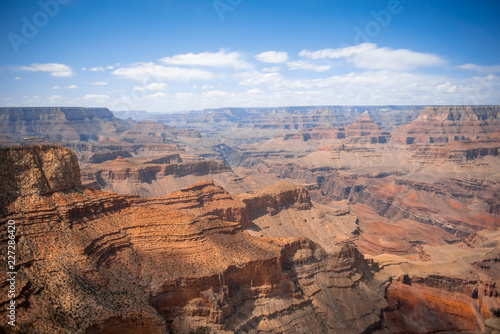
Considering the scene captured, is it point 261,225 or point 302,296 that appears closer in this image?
point 302,296

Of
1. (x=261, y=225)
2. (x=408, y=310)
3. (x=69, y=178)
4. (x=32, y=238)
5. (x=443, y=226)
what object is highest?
(x=69, y=178)

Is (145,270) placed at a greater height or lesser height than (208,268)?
greater

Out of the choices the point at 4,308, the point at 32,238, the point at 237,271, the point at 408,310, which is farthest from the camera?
the point at 408,310

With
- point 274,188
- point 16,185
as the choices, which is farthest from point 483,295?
point 16,185

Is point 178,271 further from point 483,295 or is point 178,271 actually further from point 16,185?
point 483,295

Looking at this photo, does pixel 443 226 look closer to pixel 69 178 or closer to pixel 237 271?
pixel 237 271

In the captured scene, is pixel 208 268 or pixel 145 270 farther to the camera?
pixel 208 268

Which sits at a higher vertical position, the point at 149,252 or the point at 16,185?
the point at 16,185

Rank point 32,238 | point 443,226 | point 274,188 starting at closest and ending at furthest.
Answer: point 32,238, point 274,188, point 443,226

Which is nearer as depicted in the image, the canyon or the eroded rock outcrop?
the eroded rock outcrop

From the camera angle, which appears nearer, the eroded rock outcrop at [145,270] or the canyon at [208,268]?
the eroded rock outcrop at [145,270]
